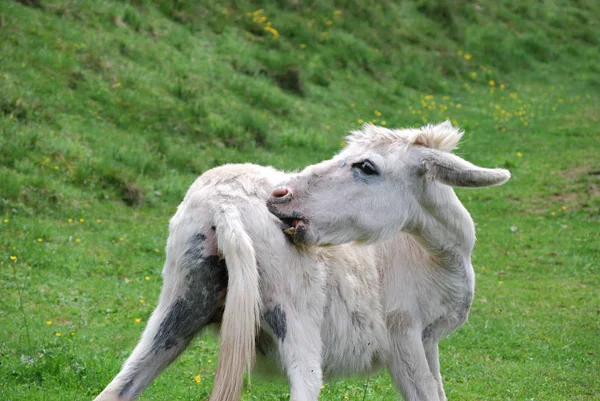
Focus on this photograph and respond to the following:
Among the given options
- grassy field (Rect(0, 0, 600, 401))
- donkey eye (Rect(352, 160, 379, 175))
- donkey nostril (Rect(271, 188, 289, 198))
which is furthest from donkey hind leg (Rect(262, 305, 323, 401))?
grassy field (Rect(0, 0, 600, 401))

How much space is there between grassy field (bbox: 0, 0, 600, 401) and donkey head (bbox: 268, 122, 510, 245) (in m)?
1.83

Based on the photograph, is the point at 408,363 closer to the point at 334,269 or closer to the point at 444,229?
the point at 334,269

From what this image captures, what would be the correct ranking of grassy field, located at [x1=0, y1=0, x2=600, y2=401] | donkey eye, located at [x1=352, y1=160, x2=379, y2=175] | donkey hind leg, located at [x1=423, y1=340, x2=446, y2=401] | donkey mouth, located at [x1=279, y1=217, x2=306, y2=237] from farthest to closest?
grassy field, located at [x1=0, y1=0, x2=600, y2=401] → donkey hind leg, located at [x1=423, y1=340, x2=446, y2=401] → donkey eye, located at [x1=352, y1=160, x2=379, y2=175] → donkey mouth, located at [x1=279, y1=217, x2=306, y2=237]

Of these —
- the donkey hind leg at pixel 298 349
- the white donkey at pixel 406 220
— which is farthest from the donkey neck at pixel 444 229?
the donkey hind leg at pixel 298 349

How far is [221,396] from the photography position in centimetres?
385

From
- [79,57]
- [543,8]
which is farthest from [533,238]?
[543,8]

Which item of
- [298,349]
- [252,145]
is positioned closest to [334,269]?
[298,349]

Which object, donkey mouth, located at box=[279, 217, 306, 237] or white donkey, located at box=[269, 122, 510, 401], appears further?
white donkey, located at box=[269, 122, 510, 401]

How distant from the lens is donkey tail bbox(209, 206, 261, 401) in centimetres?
386

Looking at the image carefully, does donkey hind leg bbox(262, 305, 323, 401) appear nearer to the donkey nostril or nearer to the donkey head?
the donkey head

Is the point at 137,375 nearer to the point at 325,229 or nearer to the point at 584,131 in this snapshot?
the point at 325,229

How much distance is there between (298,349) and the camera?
400 cm

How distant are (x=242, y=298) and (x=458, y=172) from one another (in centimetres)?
146

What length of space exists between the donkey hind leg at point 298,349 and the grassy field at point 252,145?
1.90 meters
